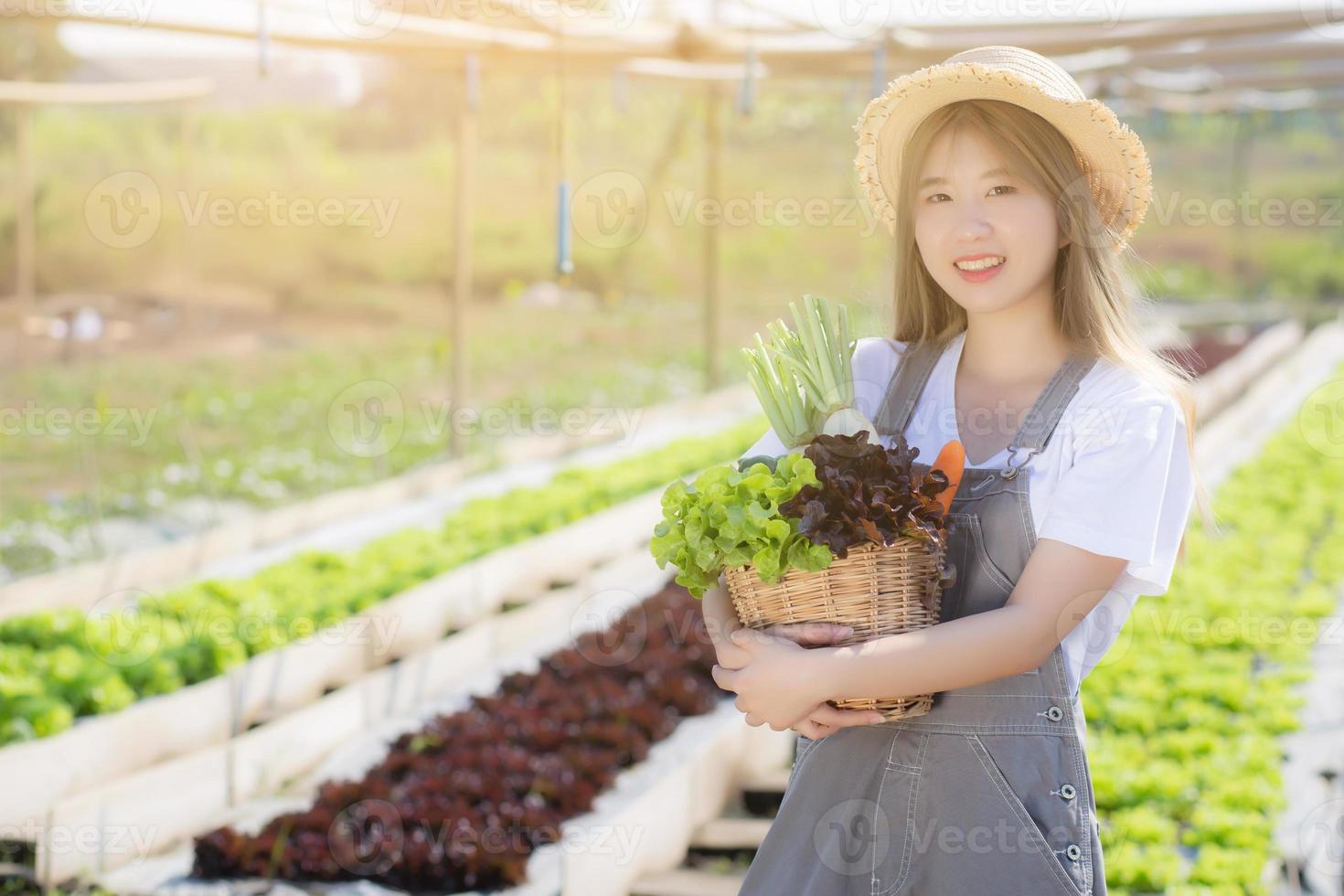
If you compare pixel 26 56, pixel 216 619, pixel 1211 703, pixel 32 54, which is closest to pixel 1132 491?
pixel 1211 703

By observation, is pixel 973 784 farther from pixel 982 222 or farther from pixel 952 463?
pixel 982 222

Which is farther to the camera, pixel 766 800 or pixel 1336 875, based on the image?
pixel 766 800

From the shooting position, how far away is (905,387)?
1.87m

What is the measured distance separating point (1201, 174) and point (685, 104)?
43.5 ft

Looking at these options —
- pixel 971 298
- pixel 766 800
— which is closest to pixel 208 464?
pixel 766 800

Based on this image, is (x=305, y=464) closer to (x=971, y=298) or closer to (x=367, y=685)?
(x=367, y=685)

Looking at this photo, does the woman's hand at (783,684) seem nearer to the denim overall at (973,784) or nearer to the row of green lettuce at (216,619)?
the denim overall at (973,784)

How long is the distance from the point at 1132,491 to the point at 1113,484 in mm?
24

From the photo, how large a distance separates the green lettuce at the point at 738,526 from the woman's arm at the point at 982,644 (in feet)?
0.40

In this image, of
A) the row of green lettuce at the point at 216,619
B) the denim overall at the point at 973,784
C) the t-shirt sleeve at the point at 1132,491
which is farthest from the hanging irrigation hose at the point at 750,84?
the t-shirt sleeve at the point at 1132,491

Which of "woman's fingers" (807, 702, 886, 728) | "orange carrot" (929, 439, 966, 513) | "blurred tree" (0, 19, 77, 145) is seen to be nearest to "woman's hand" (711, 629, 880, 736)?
"woman's fingers" (807, 702, 886, 728)

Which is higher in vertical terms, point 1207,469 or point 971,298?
point 971,298

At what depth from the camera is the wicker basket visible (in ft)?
5.07

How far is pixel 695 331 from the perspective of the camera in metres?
19.4
